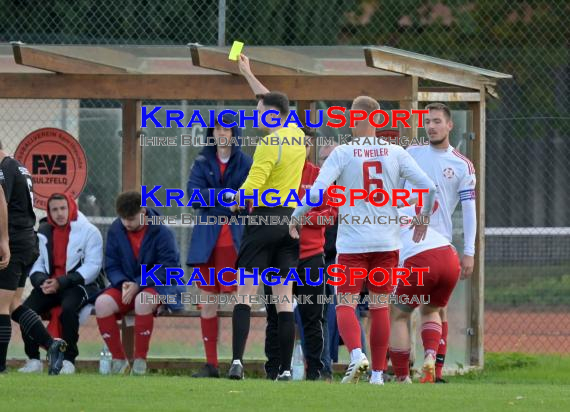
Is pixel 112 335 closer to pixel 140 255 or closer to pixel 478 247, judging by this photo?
pixel 140 255

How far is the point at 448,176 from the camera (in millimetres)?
10414

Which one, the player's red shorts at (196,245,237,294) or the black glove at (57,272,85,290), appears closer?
the player's red shorts at (196,245,237,294)

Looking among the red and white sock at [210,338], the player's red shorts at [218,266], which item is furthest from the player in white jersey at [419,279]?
the player's red shorts at [218,266]

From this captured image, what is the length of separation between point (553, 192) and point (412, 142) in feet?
26.8

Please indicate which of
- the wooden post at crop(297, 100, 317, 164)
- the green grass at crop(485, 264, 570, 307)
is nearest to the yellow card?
the wooden post at crop(297, 100, 317, 164)

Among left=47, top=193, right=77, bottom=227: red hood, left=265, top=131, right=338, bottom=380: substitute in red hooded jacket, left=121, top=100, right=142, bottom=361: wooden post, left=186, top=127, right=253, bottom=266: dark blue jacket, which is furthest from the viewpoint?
left=121, top=100, right=142, bottom=361: wooden post

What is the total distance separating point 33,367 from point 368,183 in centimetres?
366

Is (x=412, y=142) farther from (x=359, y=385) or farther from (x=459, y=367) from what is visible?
(x=359, y=385)

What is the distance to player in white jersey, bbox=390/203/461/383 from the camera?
1000 centimetres

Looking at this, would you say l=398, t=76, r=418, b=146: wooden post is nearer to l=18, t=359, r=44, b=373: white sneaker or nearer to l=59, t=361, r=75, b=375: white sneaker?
l=59, t=361, r=75, b=375: white sneaker

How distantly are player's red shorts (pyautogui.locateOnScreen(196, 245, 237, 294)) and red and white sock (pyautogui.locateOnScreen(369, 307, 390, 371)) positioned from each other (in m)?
2.13

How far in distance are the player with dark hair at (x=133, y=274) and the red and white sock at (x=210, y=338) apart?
46 cm

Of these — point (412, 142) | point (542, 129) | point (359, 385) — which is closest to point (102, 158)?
point (412, 142)

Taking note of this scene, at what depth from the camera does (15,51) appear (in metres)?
11.8
